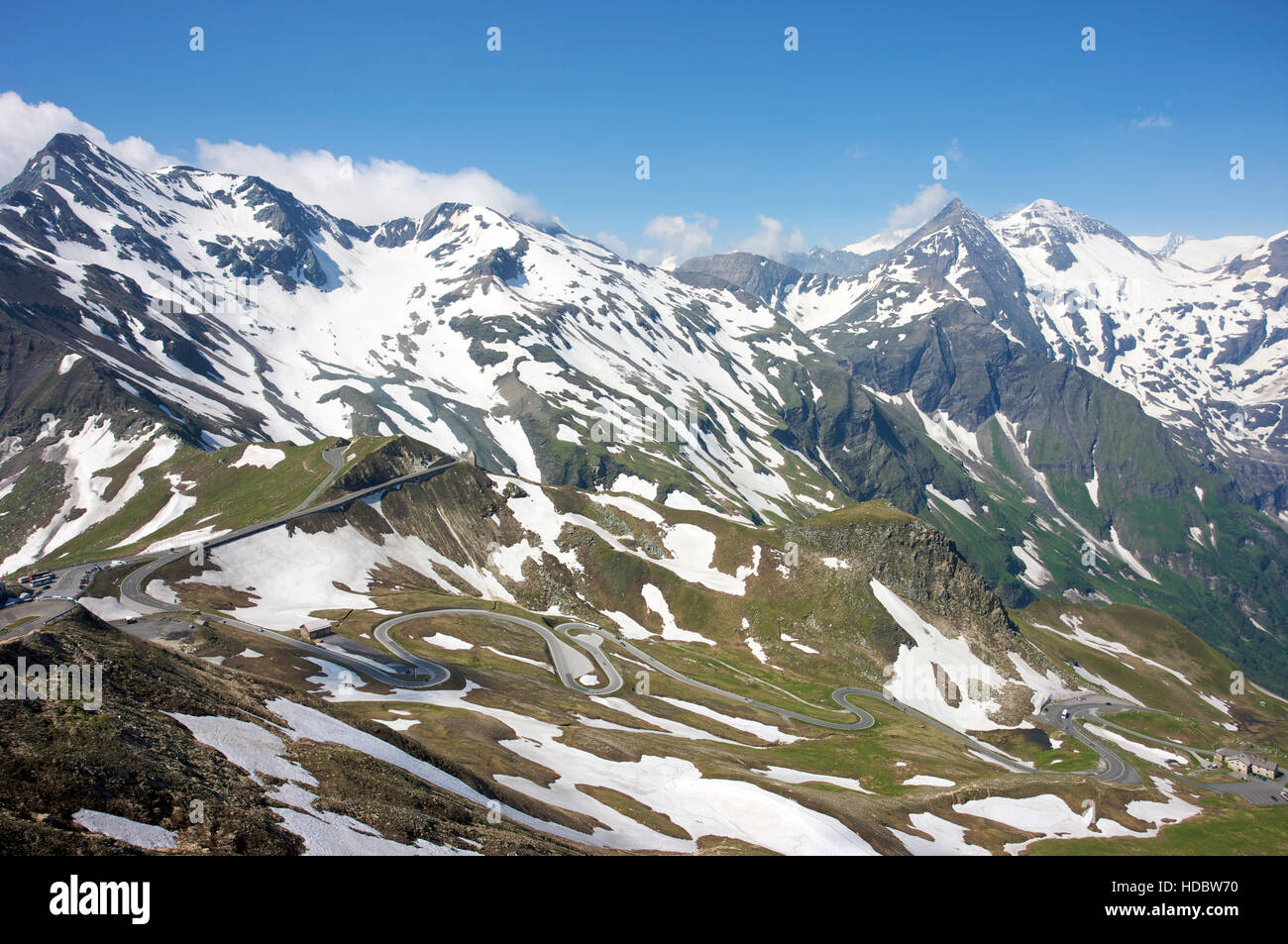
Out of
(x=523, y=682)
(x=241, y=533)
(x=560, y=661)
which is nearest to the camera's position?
(x=523, y=682)

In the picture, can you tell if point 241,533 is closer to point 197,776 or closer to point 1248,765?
point 197,776

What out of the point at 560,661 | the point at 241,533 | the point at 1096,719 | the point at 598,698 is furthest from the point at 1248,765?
the point at 241,533

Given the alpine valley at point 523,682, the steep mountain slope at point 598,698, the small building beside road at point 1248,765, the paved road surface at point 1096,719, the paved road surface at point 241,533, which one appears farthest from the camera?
the small building beside road at point 1248,765

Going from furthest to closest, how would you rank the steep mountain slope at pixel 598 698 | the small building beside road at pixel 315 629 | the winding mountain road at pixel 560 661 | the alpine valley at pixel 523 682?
1. the small building beside road at pixel 315 629
2. the winding mountain road at pixel 560 661
3. the steep mountain slope at pixel 598 698
4. the alpine valley at pixel 523 682

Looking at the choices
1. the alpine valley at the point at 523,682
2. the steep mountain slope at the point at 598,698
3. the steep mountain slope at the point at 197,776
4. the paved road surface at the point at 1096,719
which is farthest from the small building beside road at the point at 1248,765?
the steep mountain slope at the point at 197,776

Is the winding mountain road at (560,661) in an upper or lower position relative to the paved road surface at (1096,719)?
upper

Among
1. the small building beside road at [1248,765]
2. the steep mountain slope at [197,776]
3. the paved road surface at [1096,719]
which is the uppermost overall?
the steep mountain slope at [197,776]

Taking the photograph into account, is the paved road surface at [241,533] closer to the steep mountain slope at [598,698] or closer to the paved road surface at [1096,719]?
the steep mountain slope at [598,698]

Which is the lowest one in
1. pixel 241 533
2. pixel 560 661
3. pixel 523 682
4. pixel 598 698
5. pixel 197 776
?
pixel 598 698

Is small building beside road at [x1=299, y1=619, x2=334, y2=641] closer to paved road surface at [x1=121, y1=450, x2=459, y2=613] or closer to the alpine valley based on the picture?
the alpine valley

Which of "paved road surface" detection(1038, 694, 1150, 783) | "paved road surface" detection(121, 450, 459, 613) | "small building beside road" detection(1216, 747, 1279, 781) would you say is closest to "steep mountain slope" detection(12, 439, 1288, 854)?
"paved road surface" detection(121, 450, 459, 613)

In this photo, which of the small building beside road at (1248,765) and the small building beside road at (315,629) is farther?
the small building beside road at (1248,765)
